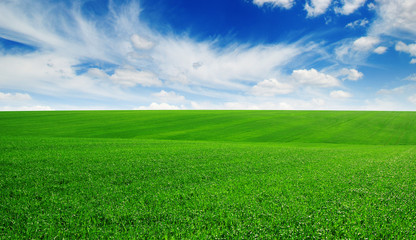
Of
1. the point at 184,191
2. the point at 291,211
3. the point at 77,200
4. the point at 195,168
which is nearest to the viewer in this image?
the point at 291,211

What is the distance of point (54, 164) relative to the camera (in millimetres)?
10227

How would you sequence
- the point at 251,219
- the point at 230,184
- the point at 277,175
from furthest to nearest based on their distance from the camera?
the point at 277,175
the point at 230,184
the point at 251,219

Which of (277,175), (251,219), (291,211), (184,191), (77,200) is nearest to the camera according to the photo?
(251,219)

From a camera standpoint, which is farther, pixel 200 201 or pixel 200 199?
pixel 200 199

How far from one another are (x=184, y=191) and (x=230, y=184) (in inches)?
72.8

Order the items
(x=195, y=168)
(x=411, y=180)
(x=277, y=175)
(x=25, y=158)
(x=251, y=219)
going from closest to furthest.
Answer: (x=251, y=219) < (x=411, y=180) < (x=277, y=175) < (x=195, y=168) < (x=25, y=158)

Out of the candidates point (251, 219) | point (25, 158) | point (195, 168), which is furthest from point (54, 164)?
point (251, 219)

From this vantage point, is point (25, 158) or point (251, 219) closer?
point (251, 219)

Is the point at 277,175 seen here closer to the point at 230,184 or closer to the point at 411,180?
the point at 230,184

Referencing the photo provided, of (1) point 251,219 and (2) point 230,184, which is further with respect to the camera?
(2) point 230,184

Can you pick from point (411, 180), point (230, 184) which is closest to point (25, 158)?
point (230, 184)

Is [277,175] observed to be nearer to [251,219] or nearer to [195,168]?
[195,168]

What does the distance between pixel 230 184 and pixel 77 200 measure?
506cm

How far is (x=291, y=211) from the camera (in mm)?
5621
